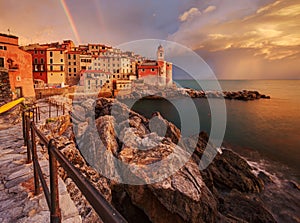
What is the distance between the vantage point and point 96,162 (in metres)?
8.52

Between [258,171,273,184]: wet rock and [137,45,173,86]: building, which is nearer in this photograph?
[258,171,273,184]: wet rock

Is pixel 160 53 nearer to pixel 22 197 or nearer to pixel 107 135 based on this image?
pixel 107 135

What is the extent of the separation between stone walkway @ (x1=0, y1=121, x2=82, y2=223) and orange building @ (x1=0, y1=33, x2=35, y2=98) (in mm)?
14944

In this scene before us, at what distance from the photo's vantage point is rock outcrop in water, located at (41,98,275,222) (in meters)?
6.89

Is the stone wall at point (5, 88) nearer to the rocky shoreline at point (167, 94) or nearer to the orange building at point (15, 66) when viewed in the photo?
the orange building at point (15, 66)

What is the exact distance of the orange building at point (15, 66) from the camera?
52.0 ft

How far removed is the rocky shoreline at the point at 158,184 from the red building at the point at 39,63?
33.1m

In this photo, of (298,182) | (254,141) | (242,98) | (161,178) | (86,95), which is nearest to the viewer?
(161,178)

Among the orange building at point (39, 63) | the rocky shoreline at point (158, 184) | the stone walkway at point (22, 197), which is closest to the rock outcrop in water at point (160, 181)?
the rocky shoreline at point (158, 184)

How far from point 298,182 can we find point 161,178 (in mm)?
12303

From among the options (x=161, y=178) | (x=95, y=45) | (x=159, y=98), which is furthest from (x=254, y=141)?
(x=95, y=45)

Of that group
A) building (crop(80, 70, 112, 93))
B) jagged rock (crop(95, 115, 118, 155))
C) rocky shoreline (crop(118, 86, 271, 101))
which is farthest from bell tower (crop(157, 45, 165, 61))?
jagged rock (crop(95, 115, 118, 155))

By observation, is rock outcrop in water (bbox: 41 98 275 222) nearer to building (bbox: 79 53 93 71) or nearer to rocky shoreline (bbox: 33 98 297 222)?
rocky shoreline (bbox: 33 98 297 222)

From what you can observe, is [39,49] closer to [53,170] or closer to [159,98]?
[159,98]
